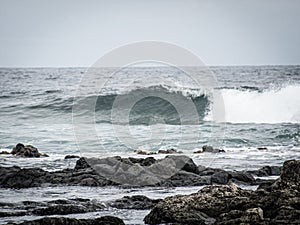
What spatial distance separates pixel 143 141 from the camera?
22859 millimetres

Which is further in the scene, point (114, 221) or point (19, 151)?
point (19, 151)

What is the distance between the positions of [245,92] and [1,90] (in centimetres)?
2054

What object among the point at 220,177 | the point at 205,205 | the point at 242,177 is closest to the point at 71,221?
the point at 205,205

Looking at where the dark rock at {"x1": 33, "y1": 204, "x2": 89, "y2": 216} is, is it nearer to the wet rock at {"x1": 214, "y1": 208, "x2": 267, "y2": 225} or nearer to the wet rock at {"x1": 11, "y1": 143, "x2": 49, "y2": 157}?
the wet rock at {"x1": 214, "y1": 208, "x2": 267, "y2": 225}

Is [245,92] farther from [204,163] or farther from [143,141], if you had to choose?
[204,163]

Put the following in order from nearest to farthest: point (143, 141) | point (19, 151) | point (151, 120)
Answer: point (19, 151), point (143, 141), point (151, 120)

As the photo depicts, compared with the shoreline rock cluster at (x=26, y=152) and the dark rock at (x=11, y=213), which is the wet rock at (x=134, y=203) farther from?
the shoreline rock cluster at (x=26, y=152)

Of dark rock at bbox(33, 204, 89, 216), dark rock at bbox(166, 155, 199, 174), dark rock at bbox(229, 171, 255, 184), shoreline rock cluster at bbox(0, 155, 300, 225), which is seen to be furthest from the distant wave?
dark rock at bbox(33, 204, 89, 216)

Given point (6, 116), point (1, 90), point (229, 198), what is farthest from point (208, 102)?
point (229, 198)

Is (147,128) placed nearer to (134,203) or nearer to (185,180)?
(185,180)

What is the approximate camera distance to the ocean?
15492 mm

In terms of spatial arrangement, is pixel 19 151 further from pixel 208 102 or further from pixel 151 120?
pixel 208 102

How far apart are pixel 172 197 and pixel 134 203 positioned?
49.6 inches

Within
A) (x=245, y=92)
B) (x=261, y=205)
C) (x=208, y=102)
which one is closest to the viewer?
(x=261, y=205)
